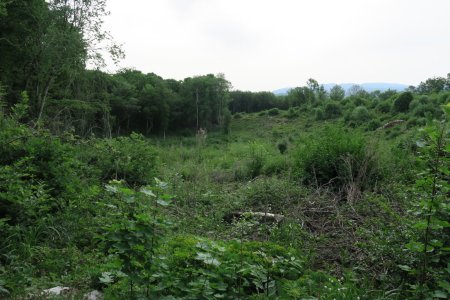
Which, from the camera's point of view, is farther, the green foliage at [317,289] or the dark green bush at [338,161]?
the dark green bush at [338,161]

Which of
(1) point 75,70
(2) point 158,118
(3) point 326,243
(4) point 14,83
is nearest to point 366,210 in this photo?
(3) point 326,243

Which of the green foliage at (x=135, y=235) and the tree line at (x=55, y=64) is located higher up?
the tree line at (x=55, y=64)

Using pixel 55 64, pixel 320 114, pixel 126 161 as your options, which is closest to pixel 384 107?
pixel 320 114

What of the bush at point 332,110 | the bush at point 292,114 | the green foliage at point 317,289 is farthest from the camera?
the bush at point 292,114

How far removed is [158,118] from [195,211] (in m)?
35.4

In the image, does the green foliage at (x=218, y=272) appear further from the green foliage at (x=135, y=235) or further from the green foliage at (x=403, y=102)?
the green foliage at (x=403, y=102)

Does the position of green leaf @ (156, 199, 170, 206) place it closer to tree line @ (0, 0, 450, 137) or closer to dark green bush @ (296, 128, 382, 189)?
dark green bush @ (296, 128, 382, 189)

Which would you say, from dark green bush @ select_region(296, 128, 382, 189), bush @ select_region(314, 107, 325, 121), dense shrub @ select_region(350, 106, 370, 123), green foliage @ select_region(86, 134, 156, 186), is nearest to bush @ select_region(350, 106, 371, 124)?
dense shrub @ select_region(350, 106, 370, 123)

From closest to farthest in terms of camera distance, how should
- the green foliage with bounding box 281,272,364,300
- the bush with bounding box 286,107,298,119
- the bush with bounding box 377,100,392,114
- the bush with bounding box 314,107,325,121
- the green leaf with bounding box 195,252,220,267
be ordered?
1. the green leaf with bounding box 195,252,220,267
2. the green foliage with bounding box 281,272,364,300
3. the bush with bounding box 377,100,392,114
4. the bush with bounding box 314,107,325,121
5. the bush with bounding box 286,107,298,119

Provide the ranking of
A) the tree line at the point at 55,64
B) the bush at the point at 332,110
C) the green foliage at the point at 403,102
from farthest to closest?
the bush at the point at 332,110 < the green foliage at the point at 403,102 < the tree line at the point at 55,64

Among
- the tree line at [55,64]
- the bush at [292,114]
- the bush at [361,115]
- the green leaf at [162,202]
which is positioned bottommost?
the bush at [292,114]

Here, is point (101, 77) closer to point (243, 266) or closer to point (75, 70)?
point (75, 70)

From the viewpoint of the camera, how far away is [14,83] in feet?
59.4

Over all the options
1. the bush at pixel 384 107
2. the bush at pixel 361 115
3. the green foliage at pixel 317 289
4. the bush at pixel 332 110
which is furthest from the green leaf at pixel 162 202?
the bush at pixel 332 110
